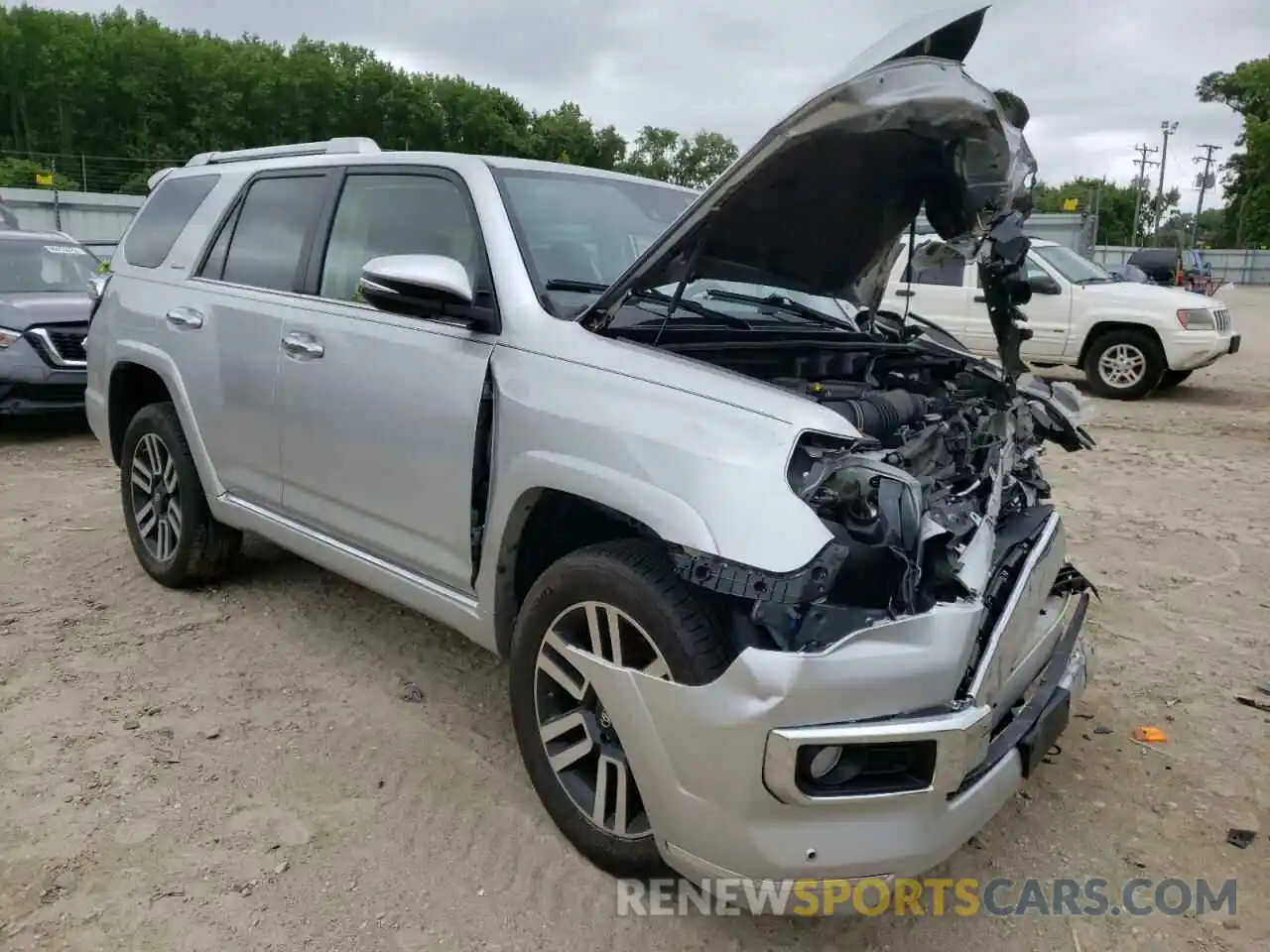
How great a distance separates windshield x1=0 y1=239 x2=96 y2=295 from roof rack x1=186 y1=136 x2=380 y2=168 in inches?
201

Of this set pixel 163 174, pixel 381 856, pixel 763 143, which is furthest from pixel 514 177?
pixel 163 174

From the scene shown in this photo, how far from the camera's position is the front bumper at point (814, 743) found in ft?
6.98

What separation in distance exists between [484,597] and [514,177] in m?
1.47

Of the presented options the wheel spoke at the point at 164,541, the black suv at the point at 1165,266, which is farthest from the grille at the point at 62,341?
the black suv at the point at 1165,266

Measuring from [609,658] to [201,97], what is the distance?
70283 mm

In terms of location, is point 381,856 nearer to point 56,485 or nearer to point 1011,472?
point 1011,472

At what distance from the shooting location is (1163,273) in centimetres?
2294

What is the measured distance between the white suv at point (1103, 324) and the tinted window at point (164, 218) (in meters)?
8.01

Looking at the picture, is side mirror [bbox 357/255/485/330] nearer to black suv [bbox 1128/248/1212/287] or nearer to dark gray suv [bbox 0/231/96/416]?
dark gray suv [bbox 0/231/96/416]

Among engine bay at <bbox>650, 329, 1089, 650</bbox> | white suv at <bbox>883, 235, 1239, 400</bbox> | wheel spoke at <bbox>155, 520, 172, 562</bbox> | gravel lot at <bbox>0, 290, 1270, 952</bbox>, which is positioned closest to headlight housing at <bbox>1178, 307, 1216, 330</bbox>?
white suv at <bbox>883, 235, 1239, 400</bbox>

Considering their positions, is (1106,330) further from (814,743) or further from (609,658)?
(814,743)

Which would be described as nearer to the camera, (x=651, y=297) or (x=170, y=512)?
(x=651, y=297)

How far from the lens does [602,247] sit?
3.40 meters

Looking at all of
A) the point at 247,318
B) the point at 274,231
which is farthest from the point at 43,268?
the point at 247,318
